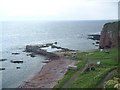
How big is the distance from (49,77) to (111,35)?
51.3 meters

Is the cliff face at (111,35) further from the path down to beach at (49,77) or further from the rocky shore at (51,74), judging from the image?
the path down to beach at (49,77)

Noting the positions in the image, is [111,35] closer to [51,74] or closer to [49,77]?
[51,74]

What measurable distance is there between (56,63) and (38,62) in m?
10.8

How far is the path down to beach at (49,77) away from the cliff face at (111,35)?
29.0 m

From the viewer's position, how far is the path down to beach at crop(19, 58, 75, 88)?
67619 mm

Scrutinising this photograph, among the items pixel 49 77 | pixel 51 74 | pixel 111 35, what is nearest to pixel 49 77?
pixel 49 77

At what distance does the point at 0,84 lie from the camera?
71.9m

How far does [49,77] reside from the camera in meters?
75.2

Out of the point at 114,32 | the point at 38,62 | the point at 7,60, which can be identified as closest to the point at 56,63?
the point at 38,62

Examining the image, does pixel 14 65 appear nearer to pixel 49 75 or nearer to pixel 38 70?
pixel 38 70

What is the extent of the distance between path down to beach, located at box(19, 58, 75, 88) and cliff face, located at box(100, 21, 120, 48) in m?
29.0

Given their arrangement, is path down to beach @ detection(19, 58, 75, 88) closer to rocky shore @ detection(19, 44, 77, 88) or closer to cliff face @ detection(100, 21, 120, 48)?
rocky shore @ detection(19, 44, 77, 88)

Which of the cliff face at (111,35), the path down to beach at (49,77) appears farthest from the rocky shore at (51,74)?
the cliff face at (111,35)

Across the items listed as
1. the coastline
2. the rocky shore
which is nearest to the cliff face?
the rocky shore
